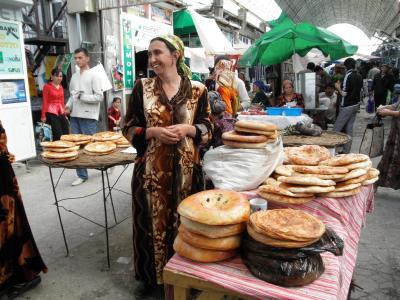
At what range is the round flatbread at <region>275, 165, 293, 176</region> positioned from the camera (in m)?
2.24

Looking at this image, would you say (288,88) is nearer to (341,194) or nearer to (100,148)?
(100,148)

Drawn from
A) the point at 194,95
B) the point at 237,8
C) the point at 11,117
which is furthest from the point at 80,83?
the point at 237,8

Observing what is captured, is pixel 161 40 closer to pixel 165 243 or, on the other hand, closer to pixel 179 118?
pixel 179 118

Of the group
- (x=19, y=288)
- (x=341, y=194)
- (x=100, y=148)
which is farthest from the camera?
(x=100, y=148)

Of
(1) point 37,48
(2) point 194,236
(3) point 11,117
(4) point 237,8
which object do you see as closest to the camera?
(2) point 194,236

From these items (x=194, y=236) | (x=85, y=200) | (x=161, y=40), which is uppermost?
(x=161, y=40)

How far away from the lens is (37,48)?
385 inches

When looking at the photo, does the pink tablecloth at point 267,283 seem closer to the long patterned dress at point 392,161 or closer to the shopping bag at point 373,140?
the shopping bag at point 373,140

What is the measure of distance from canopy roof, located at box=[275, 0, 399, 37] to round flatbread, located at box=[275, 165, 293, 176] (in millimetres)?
21071

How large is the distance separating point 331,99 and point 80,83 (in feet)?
20.1

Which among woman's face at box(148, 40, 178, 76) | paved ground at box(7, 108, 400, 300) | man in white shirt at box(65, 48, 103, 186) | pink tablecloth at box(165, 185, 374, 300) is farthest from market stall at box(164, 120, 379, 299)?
man in white shirt at box(65, 48, 103, 186)

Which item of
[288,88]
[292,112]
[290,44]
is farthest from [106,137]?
[290,44]

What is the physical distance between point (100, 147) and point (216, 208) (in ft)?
6.16

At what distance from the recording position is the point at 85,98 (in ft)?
16.0
